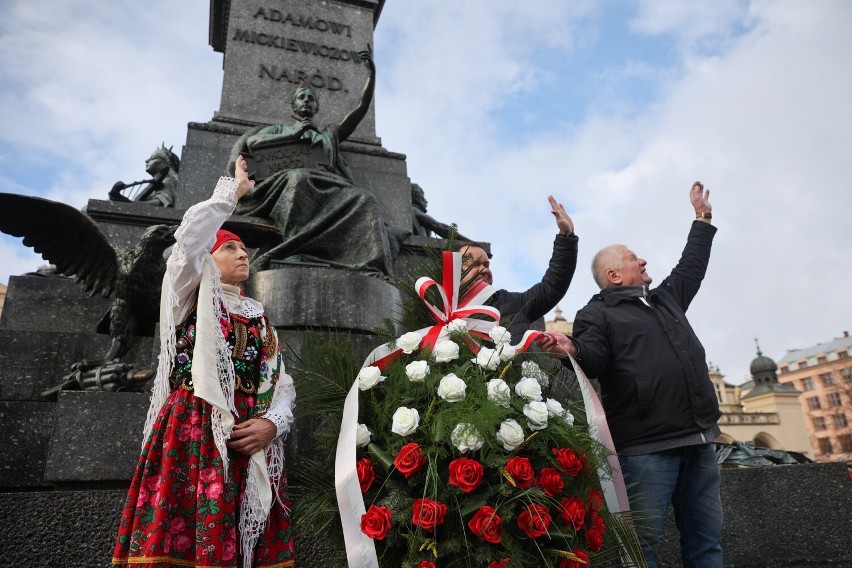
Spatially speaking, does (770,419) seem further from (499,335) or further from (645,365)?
(499,335)

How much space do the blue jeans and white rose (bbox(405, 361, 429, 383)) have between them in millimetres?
1097

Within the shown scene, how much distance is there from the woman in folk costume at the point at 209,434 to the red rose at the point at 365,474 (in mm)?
411

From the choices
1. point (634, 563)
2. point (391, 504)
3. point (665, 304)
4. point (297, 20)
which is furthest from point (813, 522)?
point (297, 20)

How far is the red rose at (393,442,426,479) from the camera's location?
1822mm

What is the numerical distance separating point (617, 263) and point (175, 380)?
212 cm

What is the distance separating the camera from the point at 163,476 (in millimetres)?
1994

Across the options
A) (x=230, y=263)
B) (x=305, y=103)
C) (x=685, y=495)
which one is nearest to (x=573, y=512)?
(x=685, y=495)

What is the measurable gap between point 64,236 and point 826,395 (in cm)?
8674

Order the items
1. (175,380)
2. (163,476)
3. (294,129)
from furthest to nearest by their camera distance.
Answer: (294,129)
(175,380)
(163,476)

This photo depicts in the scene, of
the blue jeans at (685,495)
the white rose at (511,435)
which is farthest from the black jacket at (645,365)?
the white rose at (511,435)

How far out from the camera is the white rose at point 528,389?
2.03 m

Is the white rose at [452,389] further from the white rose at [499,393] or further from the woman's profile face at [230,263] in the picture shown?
the woman's profile face at [230,263]

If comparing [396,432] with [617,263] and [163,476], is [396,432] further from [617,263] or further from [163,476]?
[617,263]

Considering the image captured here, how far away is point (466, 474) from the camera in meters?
1.78
